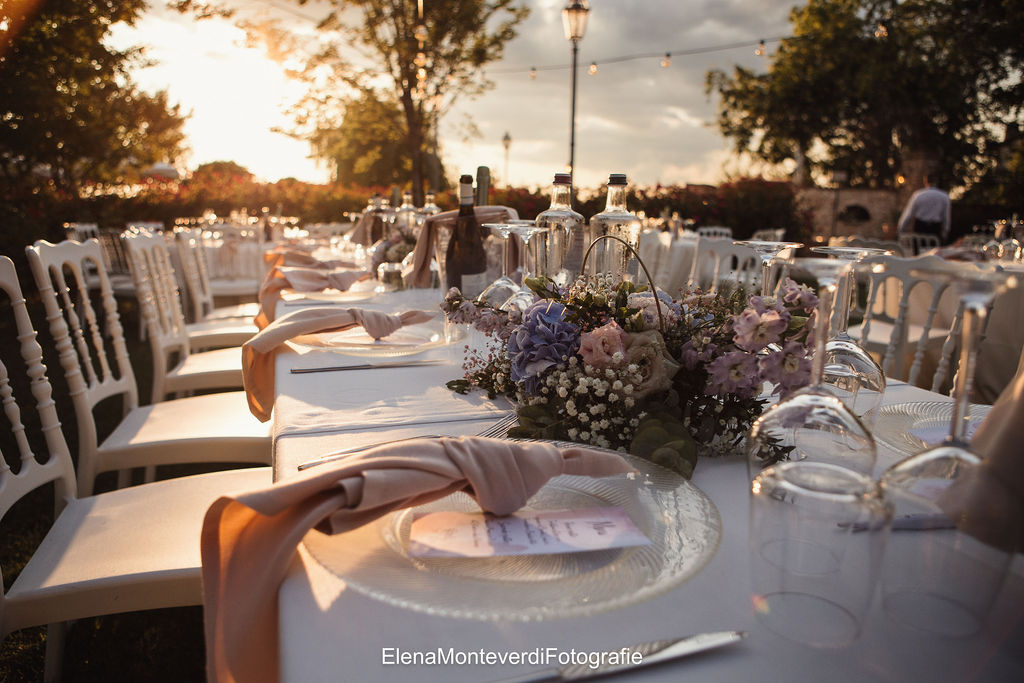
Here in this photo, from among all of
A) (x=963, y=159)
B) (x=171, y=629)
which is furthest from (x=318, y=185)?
(x=963, y=159)

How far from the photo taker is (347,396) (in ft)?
4.93

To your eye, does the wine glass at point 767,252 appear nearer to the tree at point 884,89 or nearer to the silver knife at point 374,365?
the silver knife at point 374,365

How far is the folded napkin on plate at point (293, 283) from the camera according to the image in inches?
113

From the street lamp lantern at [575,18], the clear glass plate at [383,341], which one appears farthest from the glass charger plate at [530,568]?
the street lamp lantern at [575,18]

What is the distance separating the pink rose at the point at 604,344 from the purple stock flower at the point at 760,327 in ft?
0.65

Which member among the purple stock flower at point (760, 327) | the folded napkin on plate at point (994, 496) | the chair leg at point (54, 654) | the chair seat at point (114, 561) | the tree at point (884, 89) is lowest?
the chair leg at point (54, 654)

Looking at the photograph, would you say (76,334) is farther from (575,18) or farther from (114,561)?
(575,18)

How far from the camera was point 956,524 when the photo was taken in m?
0.56

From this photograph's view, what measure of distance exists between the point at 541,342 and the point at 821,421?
1.66ft

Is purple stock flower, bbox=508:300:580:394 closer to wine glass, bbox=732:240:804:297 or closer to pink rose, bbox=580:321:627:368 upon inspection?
pink rose, bbox=580:321:627:368

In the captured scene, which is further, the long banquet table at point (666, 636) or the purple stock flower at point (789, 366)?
the purple stock flower at point (789, 366)

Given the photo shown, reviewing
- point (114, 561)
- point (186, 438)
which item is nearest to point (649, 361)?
point (114, 561)

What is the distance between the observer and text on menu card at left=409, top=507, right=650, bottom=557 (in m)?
0.75

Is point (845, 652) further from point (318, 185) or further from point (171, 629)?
point (318, 185)
